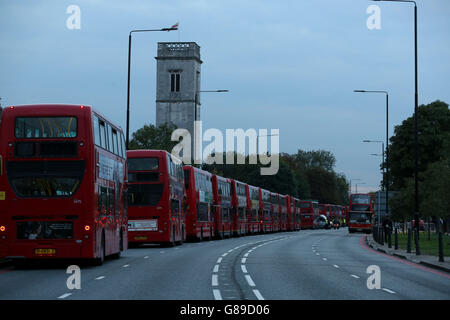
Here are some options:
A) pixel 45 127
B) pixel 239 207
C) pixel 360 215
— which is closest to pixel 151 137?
pixel 239 207

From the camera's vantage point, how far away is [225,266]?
2388 centimetres

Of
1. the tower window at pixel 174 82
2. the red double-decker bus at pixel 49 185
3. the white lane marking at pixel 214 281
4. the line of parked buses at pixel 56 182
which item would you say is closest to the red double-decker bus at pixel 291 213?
the tower window at pixel 174 82

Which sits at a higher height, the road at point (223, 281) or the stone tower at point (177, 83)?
the stone tower at point (177, 83)

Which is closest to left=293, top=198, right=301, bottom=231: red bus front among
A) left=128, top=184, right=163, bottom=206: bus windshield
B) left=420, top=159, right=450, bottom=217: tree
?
left=420, top=159, right=450, bottom=217: tree

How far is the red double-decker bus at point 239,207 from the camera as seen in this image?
2371 inches

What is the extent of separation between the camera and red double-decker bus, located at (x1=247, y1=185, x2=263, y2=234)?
66.9 meters

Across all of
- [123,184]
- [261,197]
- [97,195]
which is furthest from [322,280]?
[261,197]

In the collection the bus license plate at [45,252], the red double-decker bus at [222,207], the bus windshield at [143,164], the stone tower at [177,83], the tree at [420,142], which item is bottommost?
the bus license plate at [45,252]

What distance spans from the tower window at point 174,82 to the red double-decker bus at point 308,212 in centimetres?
3285

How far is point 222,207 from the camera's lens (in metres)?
54.8

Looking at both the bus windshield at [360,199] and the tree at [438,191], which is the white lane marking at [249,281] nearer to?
the tree at [438,191]

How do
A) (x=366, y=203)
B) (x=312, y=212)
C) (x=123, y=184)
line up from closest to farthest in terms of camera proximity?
(x=123, y=184) < (x=366, y=203) < (x=312, y=212)
